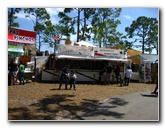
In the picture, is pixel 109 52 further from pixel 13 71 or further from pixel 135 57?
pixel 13 71

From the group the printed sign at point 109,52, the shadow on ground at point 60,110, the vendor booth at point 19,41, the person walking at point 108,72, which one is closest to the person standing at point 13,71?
the vendor booth at point 19,41

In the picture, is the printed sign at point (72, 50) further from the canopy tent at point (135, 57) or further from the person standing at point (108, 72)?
the canopy tent at point (135, 57)

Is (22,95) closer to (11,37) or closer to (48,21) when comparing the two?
(11,37)

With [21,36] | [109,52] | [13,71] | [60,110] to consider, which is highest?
[21,36]

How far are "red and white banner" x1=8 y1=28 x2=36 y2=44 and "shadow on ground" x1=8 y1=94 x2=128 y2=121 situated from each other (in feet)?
5.78

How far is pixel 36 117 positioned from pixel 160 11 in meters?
3.46

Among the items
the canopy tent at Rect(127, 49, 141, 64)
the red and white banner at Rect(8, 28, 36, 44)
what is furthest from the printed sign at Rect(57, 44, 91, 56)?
the canopy tent at Rect(127, 49, 141, 64)

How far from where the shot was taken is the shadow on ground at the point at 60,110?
17.3ft

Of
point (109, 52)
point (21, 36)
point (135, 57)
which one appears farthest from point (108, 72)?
point (21, 36)

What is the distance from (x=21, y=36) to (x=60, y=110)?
8.22ft

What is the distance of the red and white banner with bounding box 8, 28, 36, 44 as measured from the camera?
6.35m

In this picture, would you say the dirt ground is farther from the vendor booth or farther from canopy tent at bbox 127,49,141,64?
canopy tent at bbox 127,49,141,64

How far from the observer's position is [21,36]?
22.8 ft
